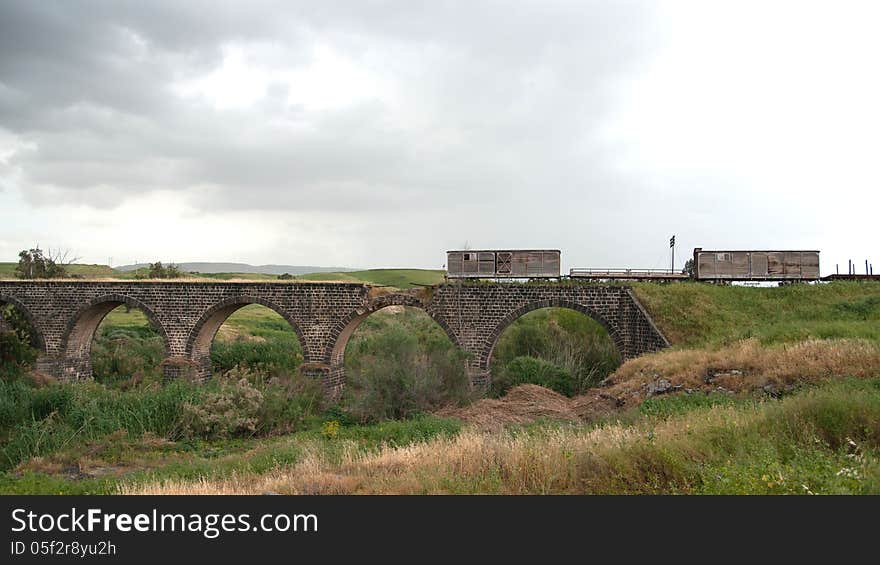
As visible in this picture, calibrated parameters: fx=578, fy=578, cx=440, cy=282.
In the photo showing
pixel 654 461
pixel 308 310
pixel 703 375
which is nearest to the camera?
pixel 654 461

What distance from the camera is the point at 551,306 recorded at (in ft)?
60.8

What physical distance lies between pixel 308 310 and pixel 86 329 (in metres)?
10.1

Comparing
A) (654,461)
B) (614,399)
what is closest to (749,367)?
(614,399)

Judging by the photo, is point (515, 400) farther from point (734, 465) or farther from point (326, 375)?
point (734, 465)

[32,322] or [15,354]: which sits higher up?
[32,322]

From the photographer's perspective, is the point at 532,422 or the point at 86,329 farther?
the point at 86,329

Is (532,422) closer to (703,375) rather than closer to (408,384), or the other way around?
(703,375)

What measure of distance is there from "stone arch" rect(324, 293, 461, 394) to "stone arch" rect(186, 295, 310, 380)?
0.93 metres

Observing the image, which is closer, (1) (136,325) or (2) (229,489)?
(2) (229,489)

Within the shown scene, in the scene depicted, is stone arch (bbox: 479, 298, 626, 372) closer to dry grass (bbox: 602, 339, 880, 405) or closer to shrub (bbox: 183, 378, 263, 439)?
dry grass (bbox: 602, 339, 880, 405)

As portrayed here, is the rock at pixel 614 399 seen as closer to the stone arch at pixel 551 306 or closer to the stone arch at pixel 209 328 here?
the stone arch at pixel 551 306

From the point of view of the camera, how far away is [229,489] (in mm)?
7402
